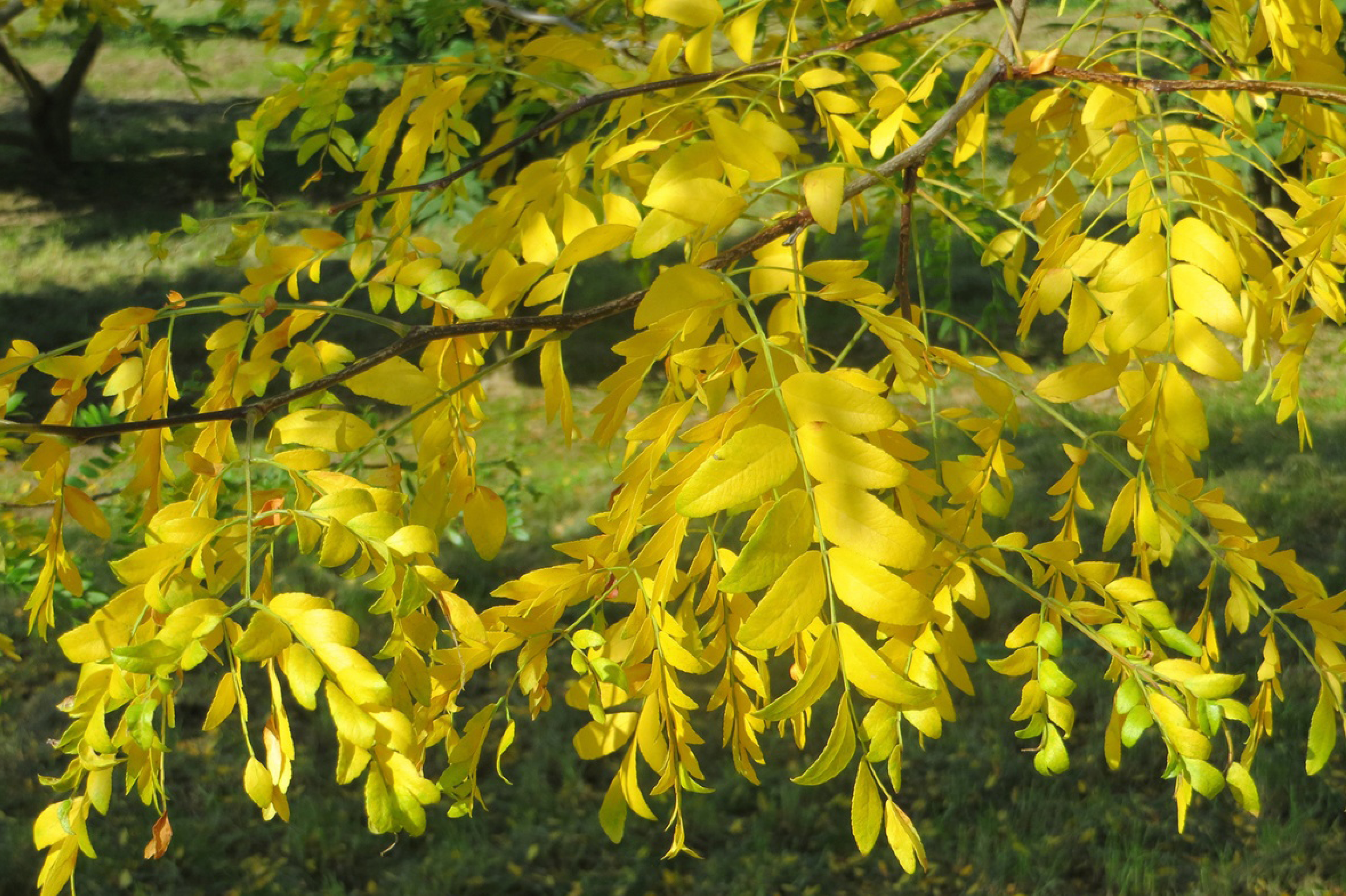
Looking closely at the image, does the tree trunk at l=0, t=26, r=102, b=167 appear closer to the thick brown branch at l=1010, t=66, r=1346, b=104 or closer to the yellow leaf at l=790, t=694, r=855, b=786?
the thick brown branch at l=1010, t=66, r=1346, b=104

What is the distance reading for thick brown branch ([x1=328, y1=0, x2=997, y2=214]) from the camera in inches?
43.8

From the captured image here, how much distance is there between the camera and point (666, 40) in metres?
1.20

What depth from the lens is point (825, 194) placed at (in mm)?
759

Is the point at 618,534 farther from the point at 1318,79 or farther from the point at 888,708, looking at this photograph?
the point at 1318,79

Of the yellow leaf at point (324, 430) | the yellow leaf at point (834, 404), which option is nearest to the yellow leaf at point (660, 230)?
the yellow leaf at point (834, 404)

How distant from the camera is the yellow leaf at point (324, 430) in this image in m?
0.85

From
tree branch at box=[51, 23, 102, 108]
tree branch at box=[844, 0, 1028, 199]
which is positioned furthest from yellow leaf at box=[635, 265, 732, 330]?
tree branch at box=[51, 23, 102, 108]

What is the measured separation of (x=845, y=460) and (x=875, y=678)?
0.12 meters

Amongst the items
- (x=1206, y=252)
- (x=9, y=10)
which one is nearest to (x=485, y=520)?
(x=1206, y=252)

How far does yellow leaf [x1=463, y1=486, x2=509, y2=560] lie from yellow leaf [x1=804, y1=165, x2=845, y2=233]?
1.40 ft

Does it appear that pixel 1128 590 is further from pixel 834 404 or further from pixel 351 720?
pixel 351 720

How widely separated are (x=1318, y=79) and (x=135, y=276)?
795 centimetres

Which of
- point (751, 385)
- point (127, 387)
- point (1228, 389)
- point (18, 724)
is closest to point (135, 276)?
point (18, 724)

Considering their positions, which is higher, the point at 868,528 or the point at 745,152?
the point at 745,152
